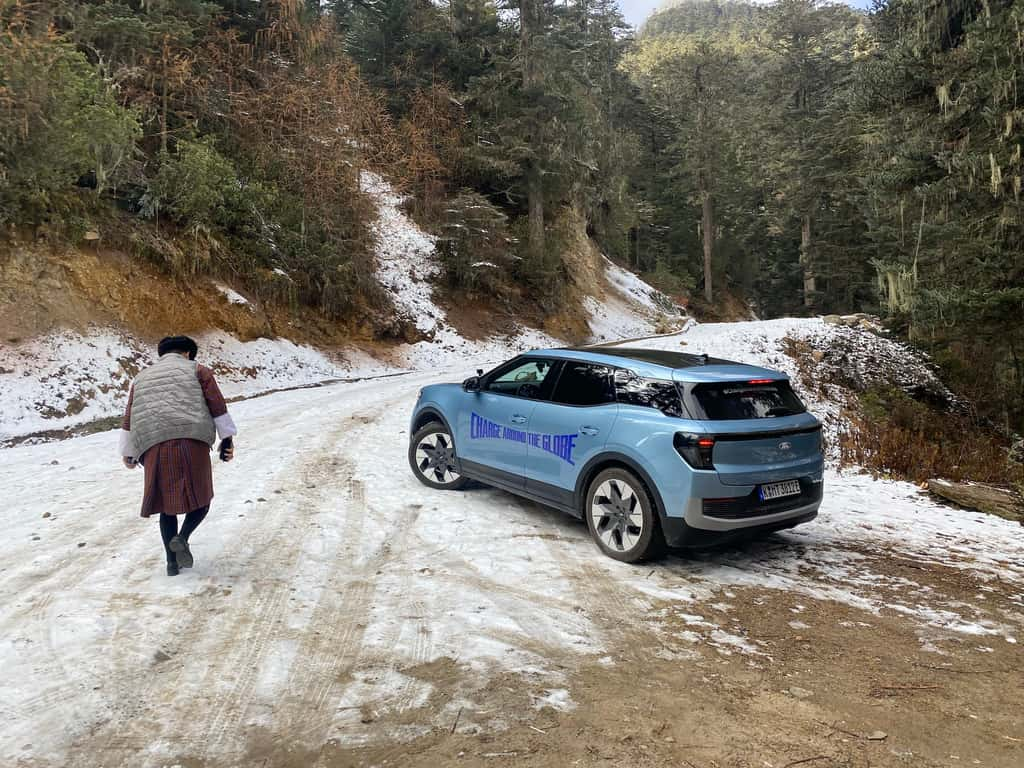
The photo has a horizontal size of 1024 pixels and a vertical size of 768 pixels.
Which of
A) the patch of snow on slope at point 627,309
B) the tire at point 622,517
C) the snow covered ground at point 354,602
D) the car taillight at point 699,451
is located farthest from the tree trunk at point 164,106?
the patch of snow on slope at point 627,309

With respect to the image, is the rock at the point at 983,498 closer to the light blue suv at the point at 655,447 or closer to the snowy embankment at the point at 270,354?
the light blue suv at the point at 655,447

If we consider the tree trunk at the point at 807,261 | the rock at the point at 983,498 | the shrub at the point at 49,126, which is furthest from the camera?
the tree trunk at the point at 807,261

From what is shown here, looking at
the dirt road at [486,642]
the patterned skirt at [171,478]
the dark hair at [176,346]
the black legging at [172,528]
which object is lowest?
the dirt road at [486,642]

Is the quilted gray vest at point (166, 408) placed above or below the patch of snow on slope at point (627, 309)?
below

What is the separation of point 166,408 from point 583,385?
3.33 meters

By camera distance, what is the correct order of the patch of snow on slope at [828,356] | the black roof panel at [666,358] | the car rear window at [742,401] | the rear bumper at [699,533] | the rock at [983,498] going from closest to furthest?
the rear bumper at [699,533] < the car rear window at [742,401] < the black roof panel at [666,358] < the rock at [983,498] < the patch of snow on slope at [828,356]

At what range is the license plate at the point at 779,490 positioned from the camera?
16.1ft

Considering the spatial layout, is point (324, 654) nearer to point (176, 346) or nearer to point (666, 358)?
point (176, 346)

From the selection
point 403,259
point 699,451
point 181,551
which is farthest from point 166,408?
point 403,259

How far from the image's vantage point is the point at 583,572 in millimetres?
4906

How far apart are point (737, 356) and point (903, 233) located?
4.59m

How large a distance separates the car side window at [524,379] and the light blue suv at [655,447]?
0.02m

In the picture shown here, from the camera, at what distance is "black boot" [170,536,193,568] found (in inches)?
180

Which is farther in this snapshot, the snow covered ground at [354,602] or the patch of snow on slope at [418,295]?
the patch of snow on slope at [418,295]
